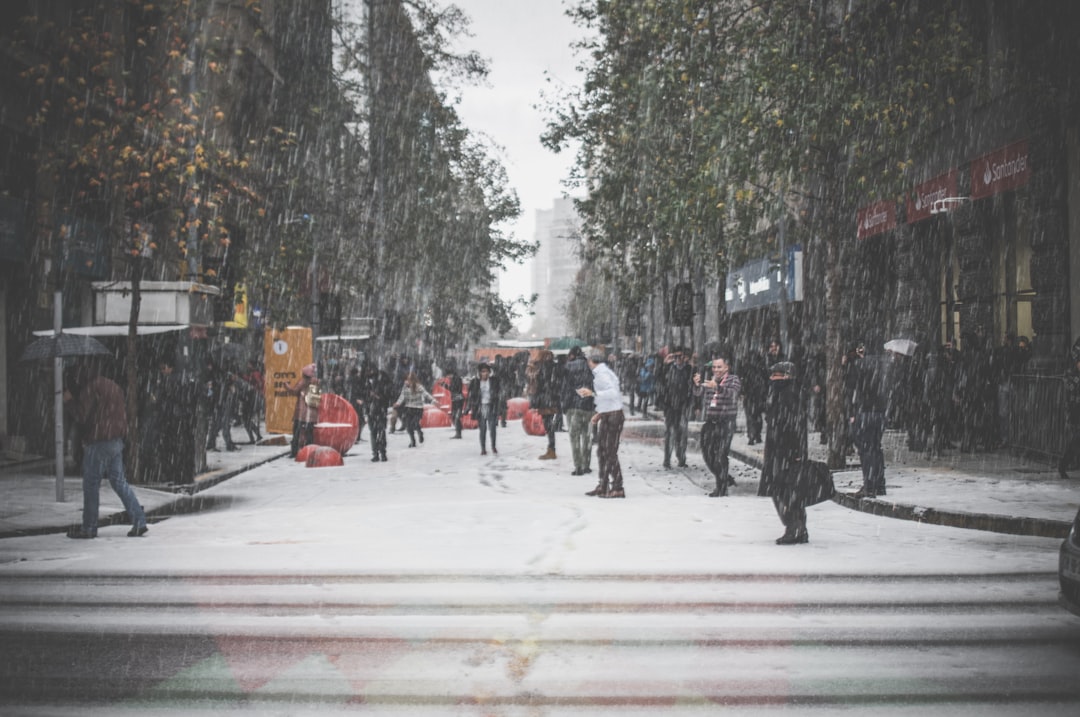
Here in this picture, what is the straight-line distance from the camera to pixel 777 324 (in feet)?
131

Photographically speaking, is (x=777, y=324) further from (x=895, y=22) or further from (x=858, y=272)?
(x=895, y=22)

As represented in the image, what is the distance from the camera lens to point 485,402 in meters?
23.3

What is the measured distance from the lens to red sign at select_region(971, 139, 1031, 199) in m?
17.7

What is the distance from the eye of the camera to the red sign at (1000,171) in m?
17.7

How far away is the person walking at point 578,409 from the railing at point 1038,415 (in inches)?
254

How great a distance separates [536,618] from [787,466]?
407 cm

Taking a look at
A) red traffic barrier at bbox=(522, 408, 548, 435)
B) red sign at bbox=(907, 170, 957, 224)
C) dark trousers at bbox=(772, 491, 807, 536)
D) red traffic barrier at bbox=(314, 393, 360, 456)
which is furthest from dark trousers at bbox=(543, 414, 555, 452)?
dark trousers at bbox=(772, 491, 807, 536)

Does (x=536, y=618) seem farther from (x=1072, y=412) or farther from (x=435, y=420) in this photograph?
(x=435, y=420)

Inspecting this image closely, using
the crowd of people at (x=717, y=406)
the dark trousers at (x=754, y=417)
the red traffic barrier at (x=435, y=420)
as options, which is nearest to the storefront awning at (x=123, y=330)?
the crowd of people at (x=717, y=406)

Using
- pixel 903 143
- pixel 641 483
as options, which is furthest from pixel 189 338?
pixel 903 143

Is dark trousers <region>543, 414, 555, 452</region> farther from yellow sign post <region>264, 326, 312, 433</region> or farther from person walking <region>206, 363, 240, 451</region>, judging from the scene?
yellow sign post <region>264, 326, 312, 433</region>

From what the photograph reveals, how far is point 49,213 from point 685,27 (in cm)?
1165

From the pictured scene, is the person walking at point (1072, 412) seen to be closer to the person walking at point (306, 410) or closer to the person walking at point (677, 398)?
the person walking at point (677, 398)

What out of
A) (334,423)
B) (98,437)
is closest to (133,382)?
(98,437)
